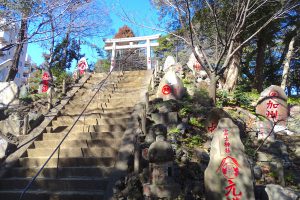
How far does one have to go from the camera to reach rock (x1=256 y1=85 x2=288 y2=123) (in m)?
9.69

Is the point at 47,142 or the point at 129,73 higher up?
the point at 129,73

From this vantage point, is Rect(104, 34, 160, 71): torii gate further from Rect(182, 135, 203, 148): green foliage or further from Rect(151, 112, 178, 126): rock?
Rect(182, 135, 203, 148): green foliage

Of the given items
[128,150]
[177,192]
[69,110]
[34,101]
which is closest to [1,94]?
[34,101]

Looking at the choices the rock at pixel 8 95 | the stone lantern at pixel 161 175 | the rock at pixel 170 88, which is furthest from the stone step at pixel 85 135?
the rock at pixel 8 95

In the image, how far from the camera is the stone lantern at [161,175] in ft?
16.9

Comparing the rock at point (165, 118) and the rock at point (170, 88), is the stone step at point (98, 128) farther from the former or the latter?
the rock at point (170, 88)

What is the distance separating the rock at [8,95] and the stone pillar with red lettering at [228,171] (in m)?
7.56

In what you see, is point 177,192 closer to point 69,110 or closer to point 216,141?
point 216,141

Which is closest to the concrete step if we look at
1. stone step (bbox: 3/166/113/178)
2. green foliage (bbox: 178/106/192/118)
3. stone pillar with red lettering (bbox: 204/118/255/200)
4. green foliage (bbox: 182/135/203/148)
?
green foliage (bbox: 178/106/192/118)

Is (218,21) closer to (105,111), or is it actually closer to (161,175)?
(105,111)

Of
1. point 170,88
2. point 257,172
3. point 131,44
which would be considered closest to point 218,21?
point 170,88

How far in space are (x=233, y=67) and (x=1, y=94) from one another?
31.3 ft

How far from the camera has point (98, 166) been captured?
6.61m

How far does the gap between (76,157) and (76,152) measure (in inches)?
11.8
